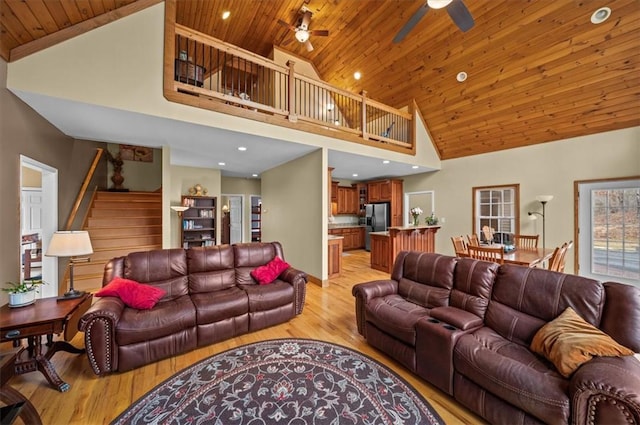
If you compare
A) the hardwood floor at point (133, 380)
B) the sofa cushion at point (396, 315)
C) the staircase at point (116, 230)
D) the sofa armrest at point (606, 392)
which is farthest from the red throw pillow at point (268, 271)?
the sofa armrest at point (606, 392)

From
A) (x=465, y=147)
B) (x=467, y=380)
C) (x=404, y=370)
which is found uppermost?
(x=465, y=147)

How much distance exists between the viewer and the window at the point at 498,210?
5496 mm

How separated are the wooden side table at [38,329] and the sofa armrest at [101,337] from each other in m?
0.16

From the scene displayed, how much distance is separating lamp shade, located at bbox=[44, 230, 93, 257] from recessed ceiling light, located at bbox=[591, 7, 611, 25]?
669 cm

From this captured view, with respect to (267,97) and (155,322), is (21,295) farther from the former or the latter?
(267,97)

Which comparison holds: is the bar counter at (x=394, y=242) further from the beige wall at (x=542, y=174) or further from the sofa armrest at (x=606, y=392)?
the sofa armrest at (x=606, y=392)

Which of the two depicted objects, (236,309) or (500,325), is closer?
(500,325)

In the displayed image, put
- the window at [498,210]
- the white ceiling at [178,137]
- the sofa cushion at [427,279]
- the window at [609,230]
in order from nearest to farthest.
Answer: the sofa cushion at [427,279] < the white ceiling at [178,137] < the window at [609,230] < the window at [498,210]

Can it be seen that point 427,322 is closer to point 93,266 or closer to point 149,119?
point 149,119

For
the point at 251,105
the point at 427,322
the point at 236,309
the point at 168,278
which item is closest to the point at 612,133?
the point at 427,322

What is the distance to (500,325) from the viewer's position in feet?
6.57

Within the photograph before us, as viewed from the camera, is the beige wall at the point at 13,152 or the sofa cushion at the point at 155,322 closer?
the sofa cushion at the point at 155,322

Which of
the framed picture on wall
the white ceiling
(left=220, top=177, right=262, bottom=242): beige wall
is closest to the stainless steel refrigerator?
the white ceiling

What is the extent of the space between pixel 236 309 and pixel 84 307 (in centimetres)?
145
